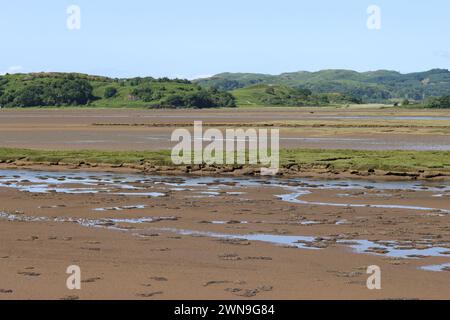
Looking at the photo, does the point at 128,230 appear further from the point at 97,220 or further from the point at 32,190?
the point at 32,190

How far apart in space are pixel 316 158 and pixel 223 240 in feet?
70.3

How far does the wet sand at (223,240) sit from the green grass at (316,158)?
5423mm

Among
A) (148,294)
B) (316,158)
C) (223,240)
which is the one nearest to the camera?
(148,294)

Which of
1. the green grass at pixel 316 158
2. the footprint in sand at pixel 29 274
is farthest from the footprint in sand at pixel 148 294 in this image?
the green grass at pixel 316 158

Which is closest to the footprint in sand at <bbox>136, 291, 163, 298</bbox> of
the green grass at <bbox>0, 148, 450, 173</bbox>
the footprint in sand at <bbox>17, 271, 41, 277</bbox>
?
the footprint in sand at <bbox>17, 271, 41, 277</bbox>

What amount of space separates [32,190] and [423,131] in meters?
47.2

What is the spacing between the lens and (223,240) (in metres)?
18.5

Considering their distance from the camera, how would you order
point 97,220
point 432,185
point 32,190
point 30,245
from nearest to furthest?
point 30,245 < point 97,220 < point 32,190 < point 432,185

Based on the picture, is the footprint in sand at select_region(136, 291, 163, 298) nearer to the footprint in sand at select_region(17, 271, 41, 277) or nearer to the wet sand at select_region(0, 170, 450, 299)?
the wet sand at select_region(0, 170, 450, 299)

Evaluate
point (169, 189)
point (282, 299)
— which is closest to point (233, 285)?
point (282, 299)

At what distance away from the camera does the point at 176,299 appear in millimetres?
12930

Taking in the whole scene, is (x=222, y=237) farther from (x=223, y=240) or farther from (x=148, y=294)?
(x=148, y=294)

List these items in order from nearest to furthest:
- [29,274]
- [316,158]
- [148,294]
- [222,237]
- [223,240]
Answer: [148,294] → [29,274] → [223,240] → [222,237] → [316,158]

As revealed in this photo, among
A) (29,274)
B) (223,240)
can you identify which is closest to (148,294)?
(29,274)
